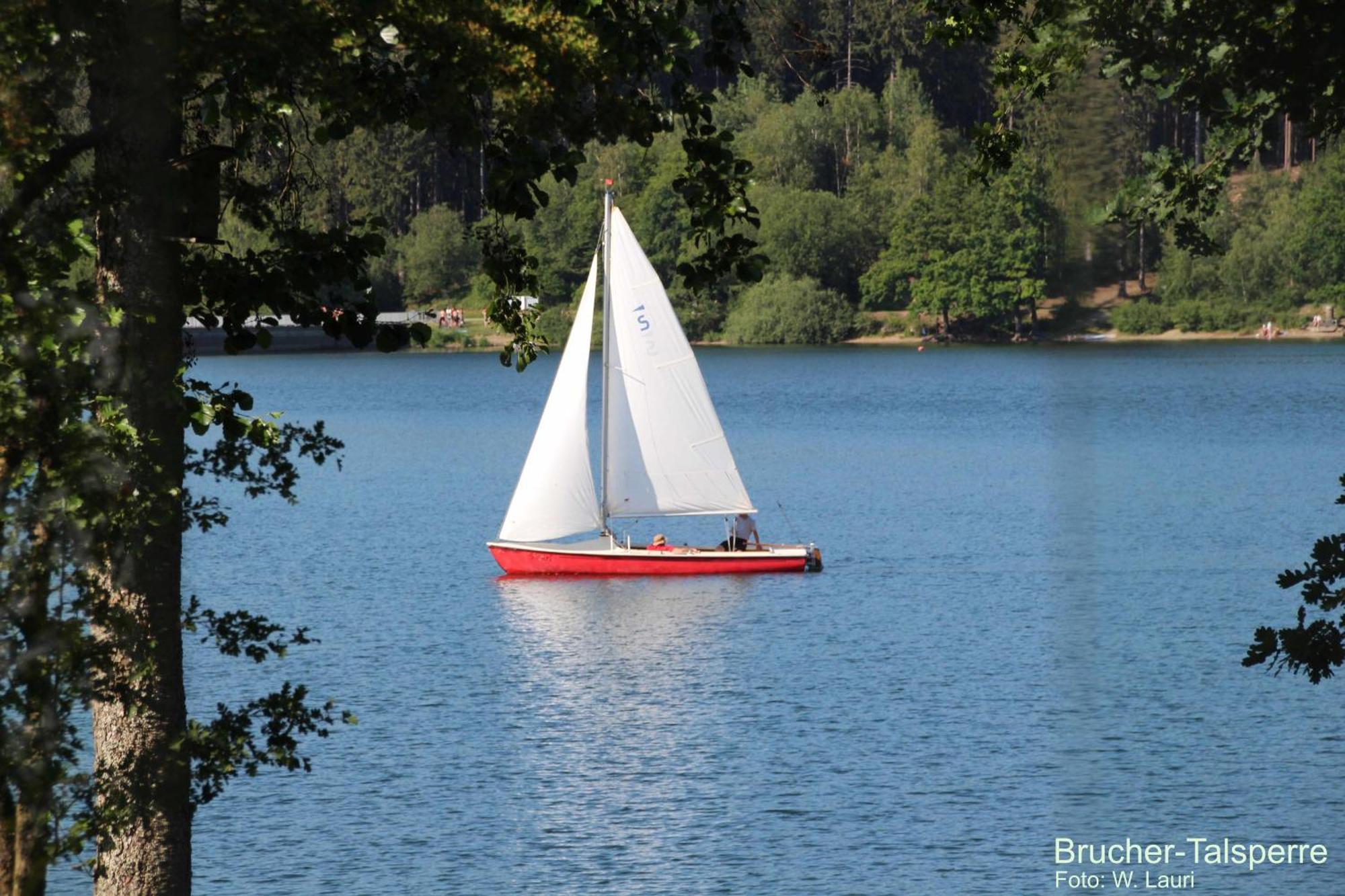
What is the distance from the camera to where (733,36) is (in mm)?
9914

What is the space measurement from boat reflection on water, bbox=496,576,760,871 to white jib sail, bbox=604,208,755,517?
191cm

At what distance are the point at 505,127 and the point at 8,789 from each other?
4.11 meters

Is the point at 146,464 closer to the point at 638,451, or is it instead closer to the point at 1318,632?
the point at 1318,632

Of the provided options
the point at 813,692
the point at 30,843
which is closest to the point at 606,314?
the point at 813,692

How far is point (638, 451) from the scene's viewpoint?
40.8 metres

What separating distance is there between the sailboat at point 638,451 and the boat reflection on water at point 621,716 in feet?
2.64

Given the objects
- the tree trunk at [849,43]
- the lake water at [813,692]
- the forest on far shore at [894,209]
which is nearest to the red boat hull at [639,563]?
the lake water at [813,692]

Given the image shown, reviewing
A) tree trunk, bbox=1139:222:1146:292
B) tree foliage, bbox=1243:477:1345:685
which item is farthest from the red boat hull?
tree trunk, bbox=1139:222:1146:292

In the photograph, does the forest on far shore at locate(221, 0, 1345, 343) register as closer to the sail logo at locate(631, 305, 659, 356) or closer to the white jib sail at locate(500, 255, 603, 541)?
the sail logo at locate(631, 305, 659, 356)

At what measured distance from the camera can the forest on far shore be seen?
19.5 ft

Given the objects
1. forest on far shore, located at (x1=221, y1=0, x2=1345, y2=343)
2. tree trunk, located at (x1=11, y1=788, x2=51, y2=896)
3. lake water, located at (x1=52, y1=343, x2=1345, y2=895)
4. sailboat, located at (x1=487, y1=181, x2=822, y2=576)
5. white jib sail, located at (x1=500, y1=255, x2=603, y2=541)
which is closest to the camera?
forest on far shore, located at (x1=221, y1=0, x2=1345, y2=343)

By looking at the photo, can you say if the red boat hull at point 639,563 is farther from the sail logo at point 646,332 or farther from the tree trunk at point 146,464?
the tree trunk at point 146,464

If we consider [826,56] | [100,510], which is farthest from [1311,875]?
[100,510]

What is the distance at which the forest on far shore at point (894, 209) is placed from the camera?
593 cm
